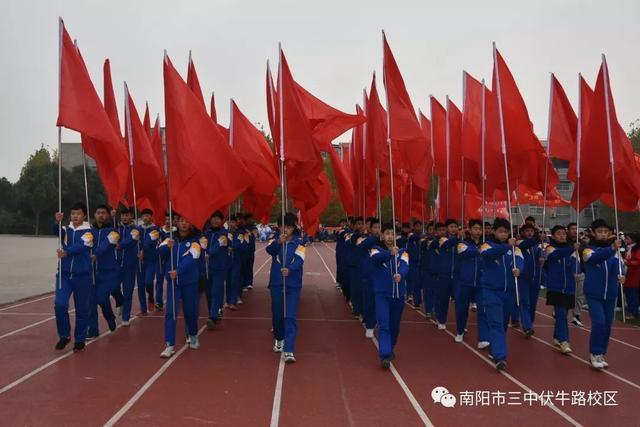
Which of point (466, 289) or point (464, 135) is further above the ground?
point (464, 135)

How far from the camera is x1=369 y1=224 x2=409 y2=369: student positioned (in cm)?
621

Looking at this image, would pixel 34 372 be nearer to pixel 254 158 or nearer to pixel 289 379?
pixel 289 379

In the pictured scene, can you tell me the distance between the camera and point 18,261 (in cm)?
2005

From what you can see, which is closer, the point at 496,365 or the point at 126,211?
the point at 496,365

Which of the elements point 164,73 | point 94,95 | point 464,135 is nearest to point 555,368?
point 464,135

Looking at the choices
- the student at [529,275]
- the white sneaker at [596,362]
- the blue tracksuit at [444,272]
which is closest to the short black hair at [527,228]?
the student at [529,275]

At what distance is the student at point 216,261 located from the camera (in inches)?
337

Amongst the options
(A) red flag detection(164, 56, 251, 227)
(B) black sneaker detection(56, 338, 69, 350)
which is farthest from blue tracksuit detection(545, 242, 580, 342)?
(B) black sneaker detection(56, 338, 69, 350)

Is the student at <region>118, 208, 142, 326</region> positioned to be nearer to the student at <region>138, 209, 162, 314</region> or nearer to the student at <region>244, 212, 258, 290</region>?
the student at <region>138, 209, 162, 314</region>

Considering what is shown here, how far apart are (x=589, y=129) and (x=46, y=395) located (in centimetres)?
769

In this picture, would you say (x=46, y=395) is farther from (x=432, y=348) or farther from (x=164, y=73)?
(x=432, y=348)

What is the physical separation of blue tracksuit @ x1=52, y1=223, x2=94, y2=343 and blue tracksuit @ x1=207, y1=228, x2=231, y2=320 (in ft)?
6.96

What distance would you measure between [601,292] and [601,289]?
4 cm

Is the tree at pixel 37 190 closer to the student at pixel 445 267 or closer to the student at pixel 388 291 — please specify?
the student at pixel 445 267
